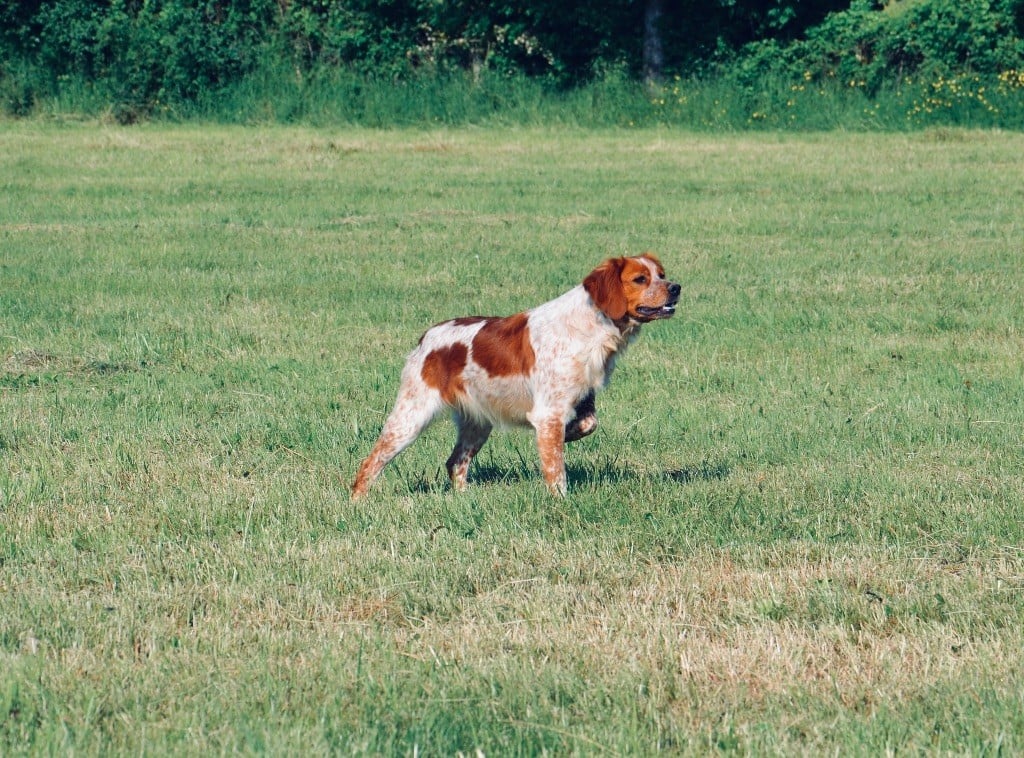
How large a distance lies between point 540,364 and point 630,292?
1.68ft

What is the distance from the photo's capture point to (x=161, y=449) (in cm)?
745

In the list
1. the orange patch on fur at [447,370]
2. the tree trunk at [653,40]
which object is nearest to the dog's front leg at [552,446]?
the orange patch on fur at [447,370]

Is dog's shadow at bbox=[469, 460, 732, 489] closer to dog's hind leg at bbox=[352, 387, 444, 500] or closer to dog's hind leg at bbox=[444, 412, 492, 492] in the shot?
dog's hind leg at bbox=[444, 412, 492, 492]

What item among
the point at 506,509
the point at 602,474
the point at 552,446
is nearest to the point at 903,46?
the point at 602,474

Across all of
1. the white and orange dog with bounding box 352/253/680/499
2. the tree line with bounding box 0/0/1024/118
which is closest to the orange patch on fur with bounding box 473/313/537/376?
the white and orange dog with bounding box 352/253/680/499

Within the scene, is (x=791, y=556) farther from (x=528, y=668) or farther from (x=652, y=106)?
(x=652, y=106)

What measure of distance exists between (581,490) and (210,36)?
27.7 m

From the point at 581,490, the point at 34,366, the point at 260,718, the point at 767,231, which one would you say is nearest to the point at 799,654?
the point at 260,718

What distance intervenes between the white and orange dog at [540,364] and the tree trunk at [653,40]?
26596 mm

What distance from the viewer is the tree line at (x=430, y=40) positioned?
30781mm

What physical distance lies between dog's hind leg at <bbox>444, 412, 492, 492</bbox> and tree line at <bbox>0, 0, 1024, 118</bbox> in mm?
24263

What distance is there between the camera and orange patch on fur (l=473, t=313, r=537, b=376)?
21.2 ft

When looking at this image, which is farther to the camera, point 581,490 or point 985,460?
point 985,460

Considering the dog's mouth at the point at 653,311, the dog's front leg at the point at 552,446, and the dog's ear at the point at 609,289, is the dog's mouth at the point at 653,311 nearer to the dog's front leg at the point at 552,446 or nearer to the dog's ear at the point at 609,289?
the dog's ear at the point at 609,289
